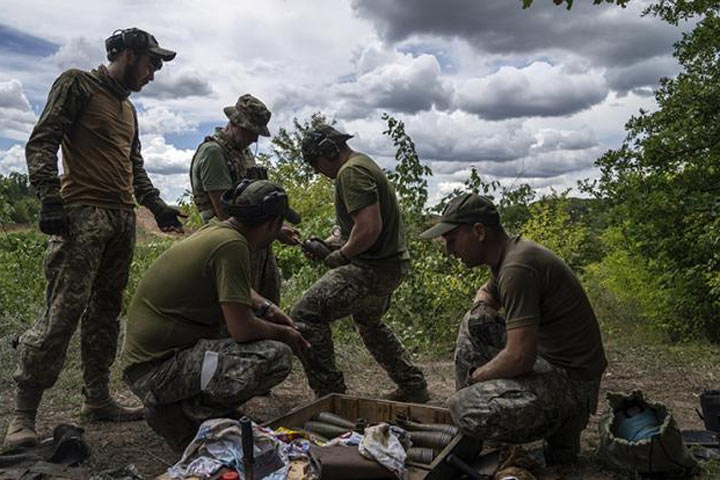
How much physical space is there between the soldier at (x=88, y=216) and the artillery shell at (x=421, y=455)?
6.91 ft

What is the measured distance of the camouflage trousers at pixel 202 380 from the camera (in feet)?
11.0

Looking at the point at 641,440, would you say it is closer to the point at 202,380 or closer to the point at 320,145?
the point at 202,380

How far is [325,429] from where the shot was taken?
3.72m

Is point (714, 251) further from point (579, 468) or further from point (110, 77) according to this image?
point (110, 77)

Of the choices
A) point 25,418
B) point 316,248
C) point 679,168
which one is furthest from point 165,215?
point 679,168

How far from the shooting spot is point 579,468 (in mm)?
3584

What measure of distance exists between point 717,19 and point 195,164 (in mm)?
5419

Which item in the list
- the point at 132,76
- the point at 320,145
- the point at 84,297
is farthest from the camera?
the point at 320,145

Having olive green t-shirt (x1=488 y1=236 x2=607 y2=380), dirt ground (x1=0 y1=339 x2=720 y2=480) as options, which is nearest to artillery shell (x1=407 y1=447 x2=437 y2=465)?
dirt ground (x1=0 y1=339 x2=720 y2=480)

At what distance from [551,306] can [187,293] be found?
75.8 inches

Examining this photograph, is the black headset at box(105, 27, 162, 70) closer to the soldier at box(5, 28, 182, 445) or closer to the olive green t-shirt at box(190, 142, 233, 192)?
the soldier at box(5, 28, 182, 445)

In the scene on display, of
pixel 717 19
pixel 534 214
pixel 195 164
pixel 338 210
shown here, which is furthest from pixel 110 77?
pixel 534 214

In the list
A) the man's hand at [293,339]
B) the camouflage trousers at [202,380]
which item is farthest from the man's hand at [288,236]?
the camouflage trousers at [202,380]

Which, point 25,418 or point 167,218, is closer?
point 25,418
